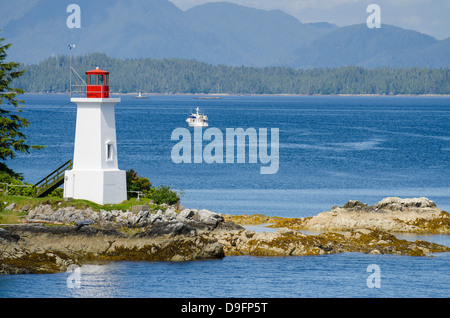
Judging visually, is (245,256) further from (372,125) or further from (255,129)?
(372,125)

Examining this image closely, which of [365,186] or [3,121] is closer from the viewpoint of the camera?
[3,121]

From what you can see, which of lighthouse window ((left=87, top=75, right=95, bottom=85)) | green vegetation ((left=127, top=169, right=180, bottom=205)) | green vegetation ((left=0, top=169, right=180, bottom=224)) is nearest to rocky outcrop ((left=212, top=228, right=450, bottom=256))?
green vegetation ((left=127, top=169, right=180, bottom=205))

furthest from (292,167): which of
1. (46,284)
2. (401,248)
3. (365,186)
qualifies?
(46,284)

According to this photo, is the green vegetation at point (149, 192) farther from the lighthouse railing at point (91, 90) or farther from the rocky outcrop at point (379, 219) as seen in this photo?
the rocky outcrop at point (379, 219)

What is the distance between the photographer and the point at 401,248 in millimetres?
33625

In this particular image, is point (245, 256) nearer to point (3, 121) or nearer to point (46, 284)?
point (46, 284)

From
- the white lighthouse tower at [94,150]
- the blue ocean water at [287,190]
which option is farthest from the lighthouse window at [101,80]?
the blue ocean water at [287,190]

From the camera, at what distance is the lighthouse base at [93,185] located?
34125 millimetres

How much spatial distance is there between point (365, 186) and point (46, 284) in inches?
1391

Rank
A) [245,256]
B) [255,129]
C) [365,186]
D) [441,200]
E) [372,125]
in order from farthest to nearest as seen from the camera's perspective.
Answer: [372,125] → [255,129] → [365,186] → [441,200] → [245,256]

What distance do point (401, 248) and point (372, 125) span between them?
337ft

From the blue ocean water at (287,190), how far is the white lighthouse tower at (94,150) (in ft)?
17.1
